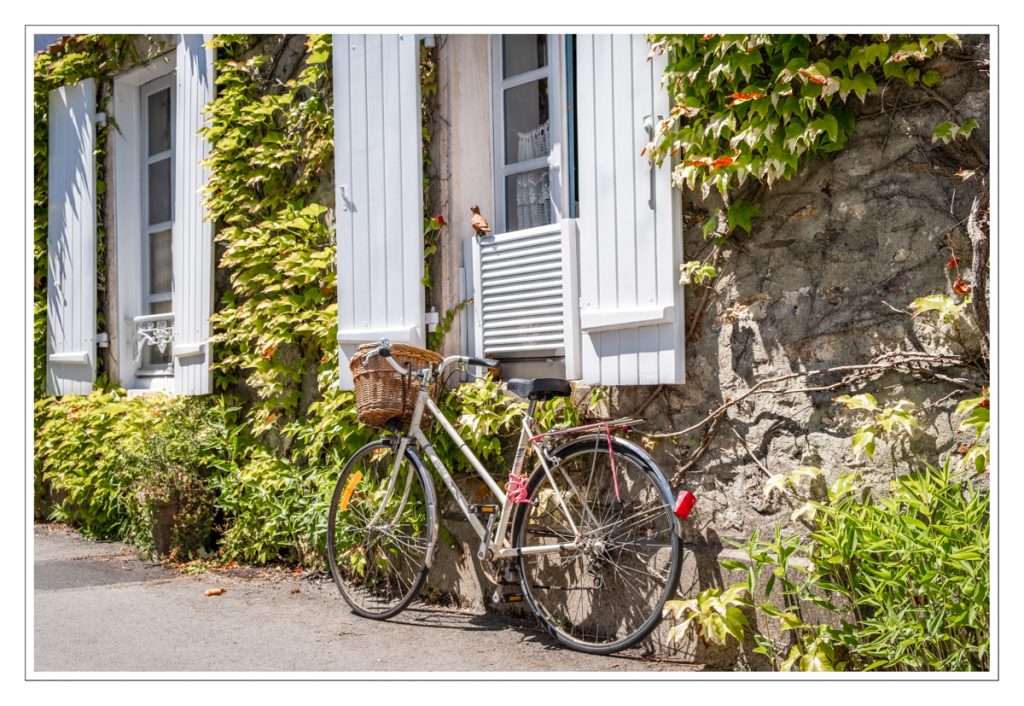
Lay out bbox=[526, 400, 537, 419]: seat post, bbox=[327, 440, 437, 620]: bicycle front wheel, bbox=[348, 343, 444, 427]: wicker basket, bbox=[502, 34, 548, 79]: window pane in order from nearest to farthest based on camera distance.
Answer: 1. bbox=[526, 400, 537, 419]: seat post
2. bbox=[348, 343, 444, 427]: wicker basket
3. bbox=[327, 440, 437, 620]: bicycle front wheel
4. bbox=[502, 34, 548, 79]: window pane

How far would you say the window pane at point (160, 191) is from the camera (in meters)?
6.98

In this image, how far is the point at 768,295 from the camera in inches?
136

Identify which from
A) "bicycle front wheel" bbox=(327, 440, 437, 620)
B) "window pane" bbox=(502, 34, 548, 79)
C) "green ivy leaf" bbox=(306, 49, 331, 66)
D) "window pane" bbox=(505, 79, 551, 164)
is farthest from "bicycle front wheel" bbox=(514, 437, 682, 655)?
"green ivy leaf" bbox=(306, 49, 331, 66)

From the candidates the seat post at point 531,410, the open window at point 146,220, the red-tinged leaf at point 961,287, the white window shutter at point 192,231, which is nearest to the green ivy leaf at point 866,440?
the red-tinged leaf at point 961,287

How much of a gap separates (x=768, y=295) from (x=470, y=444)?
1481mm

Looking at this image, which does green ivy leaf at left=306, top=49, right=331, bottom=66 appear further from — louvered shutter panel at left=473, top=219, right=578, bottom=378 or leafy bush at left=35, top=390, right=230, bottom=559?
leafy bush at left=35, top=390, right=230, bottom=559

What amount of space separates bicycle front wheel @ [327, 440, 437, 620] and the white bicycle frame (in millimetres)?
65

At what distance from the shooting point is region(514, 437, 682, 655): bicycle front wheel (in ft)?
12.0

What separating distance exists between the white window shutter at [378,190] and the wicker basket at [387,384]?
0.31 m

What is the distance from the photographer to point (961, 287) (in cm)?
301

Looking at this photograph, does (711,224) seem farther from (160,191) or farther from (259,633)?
(160,191)

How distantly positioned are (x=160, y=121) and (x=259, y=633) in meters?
4.26
